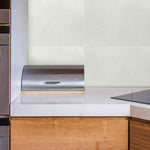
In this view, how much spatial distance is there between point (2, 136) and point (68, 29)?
905 mm

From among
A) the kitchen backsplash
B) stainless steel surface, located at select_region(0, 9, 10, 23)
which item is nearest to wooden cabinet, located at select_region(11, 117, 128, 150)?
stainless steel surface, located at select_region(0, 9, 10, 23)

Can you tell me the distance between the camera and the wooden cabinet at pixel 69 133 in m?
0.93

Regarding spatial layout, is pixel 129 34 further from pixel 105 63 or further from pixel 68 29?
pixel 68 29

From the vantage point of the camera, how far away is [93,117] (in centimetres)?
94

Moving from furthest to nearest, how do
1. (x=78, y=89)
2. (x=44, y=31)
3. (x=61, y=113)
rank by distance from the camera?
(x=44, y=31), (x=78, y=89), (x=61, y=113)

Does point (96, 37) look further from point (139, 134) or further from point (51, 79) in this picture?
point (139, 134)

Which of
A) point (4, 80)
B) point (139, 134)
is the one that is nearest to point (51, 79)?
point (4, 80)

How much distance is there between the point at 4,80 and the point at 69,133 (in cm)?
39

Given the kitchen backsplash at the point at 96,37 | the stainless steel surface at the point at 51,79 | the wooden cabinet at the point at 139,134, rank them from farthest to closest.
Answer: the kitchen backsplash at the point at 96,37, the stainless steel surface at the point at 51,79, the wooden cabinet at the point at 139,134

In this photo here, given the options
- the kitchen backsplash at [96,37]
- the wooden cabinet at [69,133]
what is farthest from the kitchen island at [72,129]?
the kitchen backsplash at [96,37]

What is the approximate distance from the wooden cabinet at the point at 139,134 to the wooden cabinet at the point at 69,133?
36 millimetres

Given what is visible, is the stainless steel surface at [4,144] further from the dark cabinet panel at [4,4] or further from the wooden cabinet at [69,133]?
the dark cabinet panel at [4,4]

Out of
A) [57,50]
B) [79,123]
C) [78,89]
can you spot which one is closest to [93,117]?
[79,123]

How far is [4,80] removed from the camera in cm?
95
